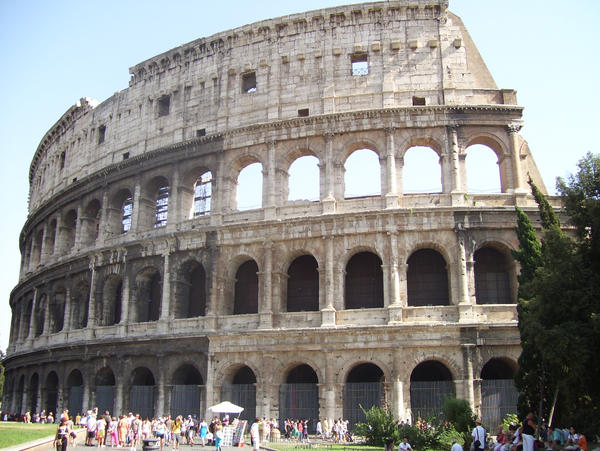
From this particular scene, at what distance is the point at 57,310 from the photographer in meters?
33.7

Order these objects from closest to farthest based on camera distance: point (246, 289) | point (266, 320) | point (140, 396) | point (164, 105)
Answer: point (266, 320), point (140, 396), point (246, 289), point (164, 105)

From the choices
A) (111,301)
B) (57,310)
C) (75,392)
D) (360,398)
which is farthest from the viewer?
(57,310)

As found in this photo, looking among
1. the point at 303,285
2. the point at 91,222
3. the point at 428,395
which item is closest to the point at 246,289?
the point at 303,285

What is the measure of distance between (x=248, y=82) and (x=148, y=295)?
11.1 meters

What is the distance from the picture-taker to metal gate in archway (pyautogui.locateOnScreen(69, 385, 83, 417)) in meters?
28.2

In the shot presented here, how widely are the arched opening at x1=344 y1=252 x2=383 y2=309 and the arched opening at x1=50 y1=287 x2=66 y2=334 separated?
17561 mm

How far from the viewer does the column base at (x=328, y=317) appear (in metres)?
22.8

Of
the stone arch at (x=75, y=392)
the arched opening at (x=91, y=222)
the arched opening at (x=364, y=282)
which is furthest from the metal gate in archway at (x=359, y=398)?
the arched opening at (x=91, y=222)

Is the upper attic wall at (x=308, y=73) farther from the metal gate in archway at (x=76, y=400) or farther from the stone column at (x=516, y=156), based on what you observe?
the metal gate in archway at (x=76, y=400)

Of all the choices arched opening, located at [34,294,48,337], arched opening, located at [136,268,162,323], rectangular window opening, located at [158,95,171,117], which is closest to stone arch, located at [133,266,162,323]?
arched opening, located at [136,268,162,323]

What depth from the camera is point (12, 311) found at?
41031mm

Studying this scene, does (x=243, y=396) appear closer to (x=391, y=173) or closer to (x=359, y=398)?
(x=359, y=398)

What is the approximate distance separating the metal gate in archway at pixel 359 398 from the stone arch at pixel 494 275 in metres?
5.30

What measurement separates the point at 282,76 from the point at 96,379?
53.7 ft
